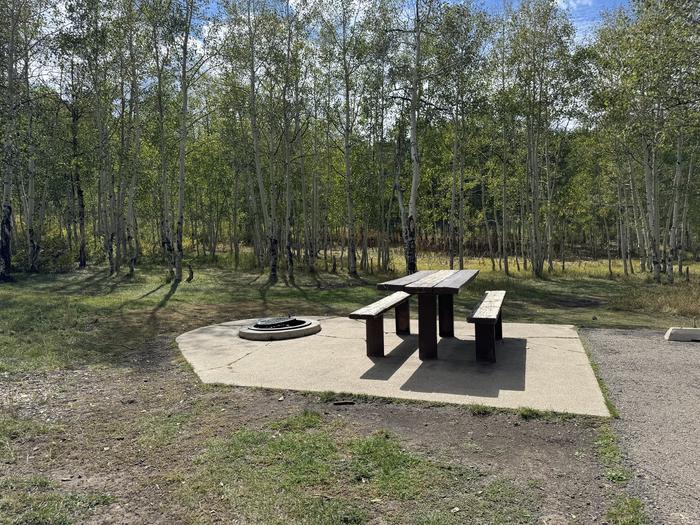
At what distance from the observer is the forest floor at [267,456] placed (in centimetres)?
245

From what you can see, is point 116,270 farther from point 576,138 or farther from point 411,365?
point 576,138

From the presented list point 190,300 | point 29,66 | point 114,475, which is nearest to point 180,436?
point 114,475

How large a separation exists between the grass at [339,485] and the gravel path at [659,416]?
26.0 inches

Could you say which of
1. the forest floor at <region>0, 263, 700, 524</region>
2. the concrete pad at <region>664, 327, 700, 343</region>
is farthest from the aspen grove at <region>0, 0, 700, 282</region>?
the forest floor at <region>0, 263, 700, 524</region>

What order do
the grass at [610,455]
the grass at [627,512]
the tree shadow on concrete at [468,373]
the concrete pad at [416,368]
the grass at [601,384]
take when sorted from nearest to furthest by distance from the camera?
the grass at [627,512], the grass at [610,455], the grass at [601,384], the concrete pad at [416,368], the tree shadow on concrete at [468,373]

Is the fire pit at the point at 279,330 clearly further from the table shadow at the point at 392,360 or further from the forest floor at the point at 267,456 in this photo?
the table shadow at the point at 392,360

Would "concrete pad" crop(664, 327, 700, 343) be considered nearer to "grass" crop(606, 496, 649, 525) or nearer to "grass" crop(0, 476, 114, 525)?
"grass" crop(606, 496, 649, 525)

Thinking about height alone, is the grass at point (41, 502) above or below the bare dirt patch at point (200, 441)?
above

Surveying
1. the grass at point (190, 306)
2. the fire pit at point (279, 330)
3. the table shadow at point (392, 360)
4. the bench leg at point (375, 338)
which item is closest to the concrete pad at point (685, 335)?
the grass at point (190, 306)

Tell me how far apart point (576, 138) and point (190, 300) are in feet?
59.0

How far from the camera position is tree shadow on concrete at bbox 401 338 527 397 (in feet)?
14.2

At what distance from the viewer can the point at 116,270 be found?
62.6 ft

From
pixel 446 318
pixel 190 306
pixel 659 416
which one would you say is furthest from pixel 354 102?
pixel 659 416

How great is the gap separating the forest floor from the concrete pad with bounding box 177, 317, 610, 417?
0.26 m
